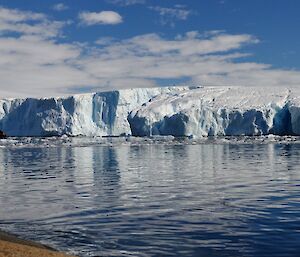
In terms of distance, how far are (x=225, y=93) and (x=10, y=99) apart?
4435cm

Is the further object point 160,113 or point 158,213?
point 160,113

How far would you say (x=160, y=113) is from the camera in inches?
3073

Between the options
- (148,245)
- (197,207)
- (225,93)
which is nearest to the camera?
(148,245)

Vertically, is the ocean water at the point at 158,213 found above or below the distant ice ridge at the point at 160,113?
below

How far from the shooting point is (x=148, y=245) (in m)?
7.38

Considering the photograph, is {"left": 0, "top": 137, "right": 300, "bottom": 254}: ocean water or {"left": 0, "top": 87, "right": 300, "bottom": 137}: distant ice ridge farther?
{"left": 0, "top": 87, "right": 300, "bottom": 137}: distant ice ridge

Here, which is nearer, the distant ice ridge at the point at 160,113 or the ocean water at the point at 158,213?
the ocean water at the point at 158,213

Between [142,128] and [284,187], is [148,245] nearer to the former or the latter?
[284,187]

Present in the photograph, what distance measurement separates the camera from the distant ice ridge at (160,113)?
223ft

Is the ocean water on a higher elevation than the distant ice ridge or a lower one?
lower

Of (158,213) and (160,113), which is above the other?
(160,113)

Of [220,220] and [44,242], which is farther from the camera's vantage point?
[220,220]

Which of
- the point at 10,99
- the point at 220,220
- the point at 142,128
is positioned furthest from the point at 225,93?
the point at 220,220

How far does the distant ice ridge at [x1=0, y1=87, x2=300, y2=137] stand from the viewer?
223ft
